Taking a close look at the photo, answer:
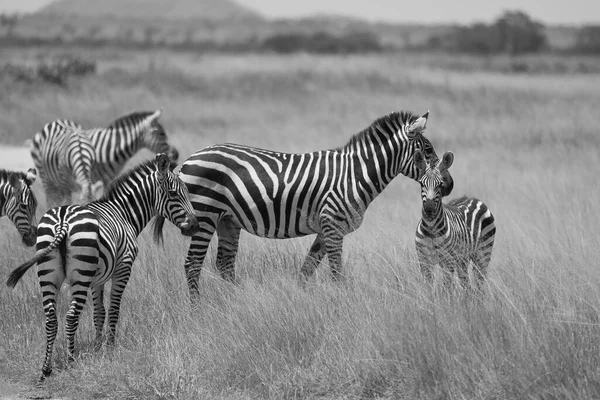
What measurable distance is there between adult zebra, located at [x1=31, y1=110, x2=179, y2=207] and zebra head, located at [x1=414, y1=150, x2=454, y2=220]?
5.96 meters

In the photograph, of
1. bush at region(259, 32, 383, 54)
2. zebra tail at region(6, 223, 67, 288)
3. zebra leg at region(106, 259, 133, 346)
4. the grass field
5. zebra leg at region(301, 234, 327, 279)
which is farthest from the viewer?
bush at region(259, 32, 383, 54)

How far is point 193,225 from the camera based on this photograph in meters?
6.55

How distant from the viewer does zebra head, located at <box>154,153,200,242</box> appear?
257 inches

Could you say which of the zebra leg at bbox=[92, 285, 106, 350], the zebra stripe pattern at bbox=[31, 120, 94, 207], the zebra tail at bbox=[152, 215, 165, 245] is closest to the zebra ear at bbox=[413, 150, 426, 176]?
the zebra tail at bbox=[152, 215, 165, 245]

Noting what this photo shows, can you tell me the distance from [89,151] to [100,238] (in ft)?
20.7

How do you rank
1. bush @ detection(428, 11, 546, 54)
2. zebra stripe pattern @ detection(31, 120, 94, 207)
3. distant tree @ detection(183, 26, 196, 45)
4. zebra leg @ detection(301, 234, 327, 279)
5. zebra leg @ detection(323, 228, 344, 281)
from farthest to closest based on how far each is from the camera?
distant tree @ detection(183, 26, 196, 45), bush @ detection(428, 11, 546, 54), zebra stripe pattern @ detection(31, 120, 94, 207), zebra leg @ detection(301, 234, 327, 279), zebra leg @ detection(323, 228, 344, 281)

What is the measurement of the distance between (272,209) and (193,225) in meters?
0.96

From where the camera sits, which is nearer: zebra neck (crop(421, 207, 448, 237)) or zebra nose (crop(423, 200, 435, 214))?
zebra nose (crop(423, 200, 435, 214))

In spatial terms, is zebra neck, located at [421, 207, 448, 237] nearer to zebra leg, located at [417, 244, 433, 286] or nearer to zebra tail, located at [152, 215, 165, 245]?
zebra leg, located at [417, 244, 433, 286]

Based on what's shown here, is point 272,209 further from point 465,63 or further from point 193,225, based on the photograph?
point 465,63

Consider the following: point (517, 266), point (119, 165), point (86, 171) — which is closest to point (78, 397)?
point (517, 266)

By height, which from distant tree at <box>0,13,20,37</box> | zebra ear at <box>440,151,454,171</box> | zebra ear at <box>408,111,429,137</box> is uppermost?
distant tree at <box>0,13,20,37</box>

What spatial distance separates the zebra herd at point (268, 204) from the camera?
6231mm

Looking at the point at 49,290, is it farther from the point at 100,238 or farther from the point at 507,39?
the point at 507,39
